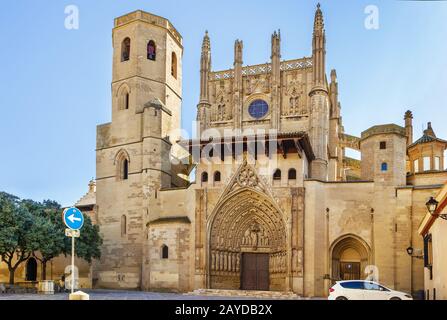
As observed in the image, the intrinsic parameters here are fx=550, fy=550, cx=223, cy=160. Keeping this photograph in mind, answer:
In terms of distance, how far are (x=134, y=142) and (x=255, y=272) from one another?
32.6 feet

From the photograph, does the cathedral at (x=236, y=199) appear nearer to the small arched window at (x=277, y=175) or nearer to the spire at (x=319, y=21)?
the small arched window at (x=277, y=175)

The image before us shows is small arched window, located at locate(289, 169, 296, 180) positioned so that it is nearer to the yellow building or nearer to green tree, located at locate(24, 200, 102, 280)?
the yellow building

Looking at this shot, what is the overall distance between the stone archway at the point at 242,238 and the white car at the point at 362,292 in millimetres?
10246

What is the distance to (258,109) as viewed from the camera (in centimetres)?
3766

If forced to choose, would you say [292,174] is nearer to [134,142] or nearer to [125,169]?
[134,142]

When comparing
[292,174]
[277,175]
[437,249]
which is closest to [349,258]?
[292,174]

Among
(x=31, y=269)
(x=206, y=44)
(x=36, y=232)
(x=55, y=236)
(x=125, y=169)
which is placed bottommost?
(x=31, y=269)

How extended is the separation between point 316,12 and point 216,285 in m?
19.9

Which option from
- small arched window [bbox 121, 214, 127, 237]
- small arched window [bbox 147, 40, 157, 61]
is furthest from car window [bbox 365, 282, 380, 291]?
small arched window [bbox 147, 40, 157, 61]

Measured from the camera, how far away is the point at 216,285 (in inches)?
1086

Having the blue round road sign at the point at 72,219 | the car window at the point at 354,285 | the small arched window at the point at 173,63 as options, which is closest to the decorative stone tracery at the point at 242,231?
the small arched window at the point at 173,63
